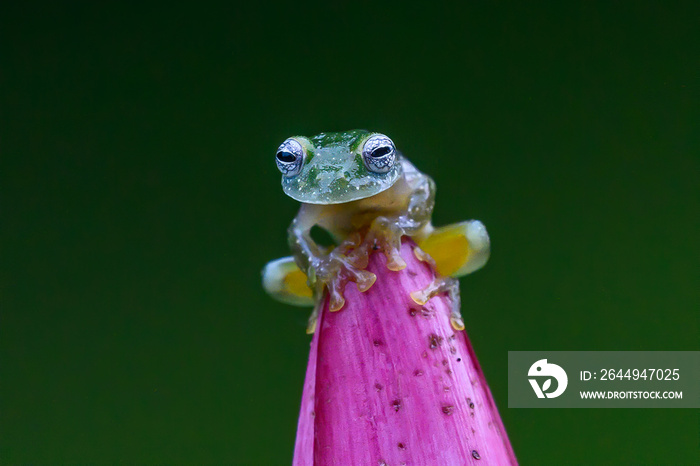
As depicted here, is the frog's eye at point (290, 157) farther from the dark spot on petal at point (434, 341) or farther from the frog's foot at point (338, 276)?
the dark spot on petal at point (434, 341)

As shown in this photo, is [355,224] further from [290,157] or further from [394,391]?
[394,391]

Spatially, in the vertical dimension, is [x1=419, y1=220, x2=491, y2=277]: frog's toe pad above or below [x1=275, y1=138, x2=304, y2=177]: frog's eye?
below

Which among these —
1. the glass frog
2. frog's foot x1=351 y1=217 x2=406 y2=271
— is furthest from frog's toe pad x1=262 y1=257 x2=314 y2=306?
frog's foot x1=351 y1=217 x2=406 y2=271

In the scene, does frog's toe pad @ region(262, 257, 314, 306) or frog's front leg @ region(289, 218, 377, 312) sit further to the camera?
frog's toe pad @ region(262, 257, 314, 306)

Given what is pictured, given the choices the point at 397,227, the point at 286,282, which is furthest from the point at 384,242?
the point at 286,282

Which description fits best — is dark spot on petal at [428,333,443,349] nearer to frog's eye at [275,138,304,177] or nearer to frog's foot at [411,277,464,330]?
frog's foot at [411,277,464,330]

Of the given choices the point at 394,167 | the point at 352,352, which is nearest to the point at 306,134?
the point at 394,167
